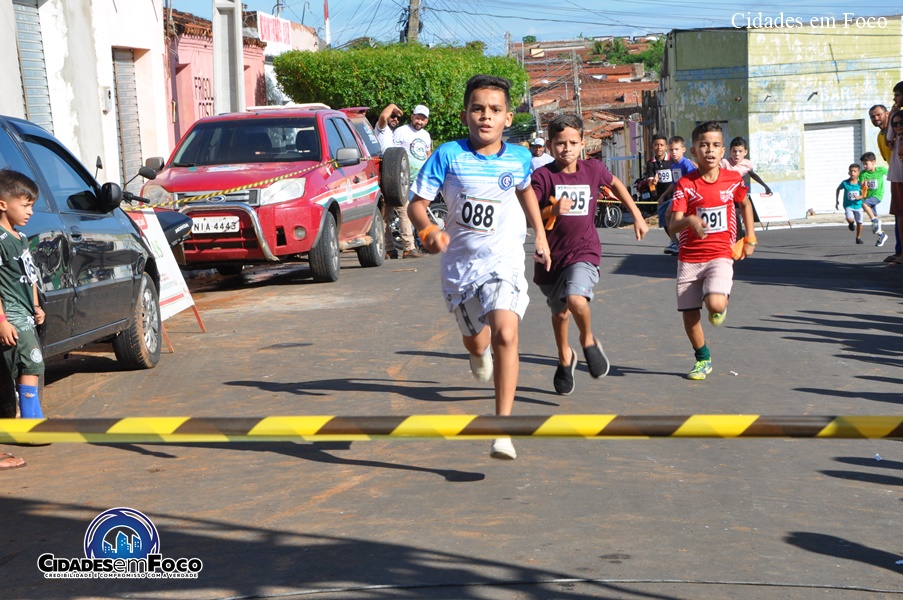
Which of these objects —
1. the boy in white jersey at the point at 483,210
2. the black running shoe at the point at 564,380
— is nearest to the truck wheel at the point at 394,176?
the black running shoe at the point at 564,380

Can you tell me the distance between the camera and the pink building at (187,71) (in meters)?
25.6

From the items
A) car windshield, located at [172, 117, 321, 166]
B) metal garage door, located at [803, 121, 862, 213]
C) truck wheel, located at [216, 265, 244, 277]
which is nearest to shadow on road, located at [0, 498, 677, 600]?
car windshield, located at [172, 117, 321, 166]

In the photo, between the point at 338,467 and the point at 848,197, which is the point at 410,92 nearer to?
the point at 848,197

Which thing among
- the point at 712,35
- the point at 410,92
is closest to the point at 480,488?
the point at 410,92

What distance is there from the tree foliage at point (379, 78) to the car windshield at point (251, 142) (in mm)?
20294

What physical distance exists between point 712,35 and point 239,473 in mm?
34672

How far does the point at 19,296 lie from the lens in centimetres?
625

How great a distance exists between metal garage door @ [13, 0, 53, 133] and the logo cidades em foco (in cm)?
1351

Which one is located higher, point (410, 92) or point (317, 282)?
point (410, 92)

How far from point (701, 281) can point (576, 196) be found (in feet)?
3.82

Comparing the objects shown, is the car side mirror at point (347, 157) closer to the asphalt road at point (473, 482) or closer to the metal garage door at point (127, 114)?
the asphalt road at point (473, 482)

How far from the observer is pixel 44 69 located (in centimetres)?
1858

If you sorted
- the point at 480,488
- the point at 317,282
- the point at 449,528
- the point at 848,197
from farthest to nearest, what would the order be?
the point at 848,197 < the point at 317,282 < the point at 480,488 < the point at 449,528

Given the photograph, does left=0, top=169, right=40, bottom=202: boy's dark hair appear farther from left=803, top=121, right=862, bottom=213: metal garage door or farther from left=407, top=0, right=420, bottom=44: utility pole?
left=407, top=0, right=420, bottom=44: utility pole
